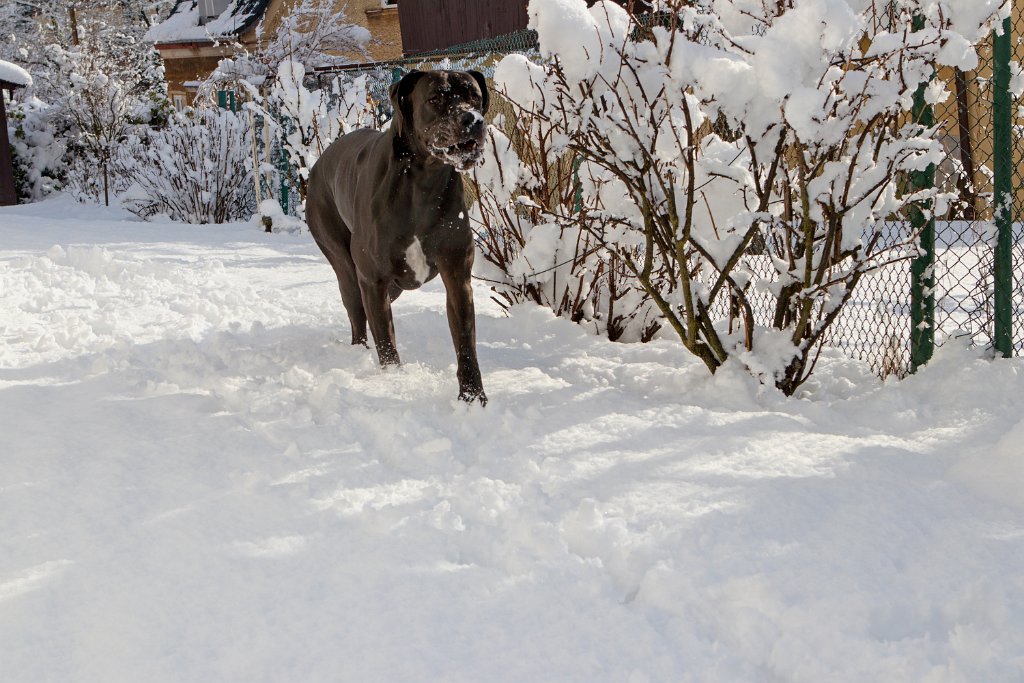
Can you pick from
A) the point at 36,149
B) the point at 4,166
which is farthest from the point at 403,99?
the point at 36,149

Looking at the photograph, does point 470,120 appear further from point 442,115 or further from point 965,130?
point 965,130

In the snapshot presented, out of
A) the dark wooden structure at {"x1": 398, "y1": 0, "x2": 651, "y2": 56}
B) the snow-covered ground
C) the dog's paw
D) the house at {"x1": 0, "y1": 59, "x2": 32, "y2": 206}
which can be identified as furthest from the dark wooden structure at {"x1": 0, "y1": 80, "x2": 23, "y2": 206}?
the dog's paw

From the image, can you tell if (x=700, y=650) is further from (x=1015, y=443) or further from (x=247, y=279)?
(x=247, y=279)

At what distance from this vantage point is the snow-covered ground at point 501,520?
6.15ft

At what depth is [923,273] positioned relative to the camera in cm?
382

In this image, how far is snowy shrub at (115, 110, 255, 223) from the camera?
1274cm

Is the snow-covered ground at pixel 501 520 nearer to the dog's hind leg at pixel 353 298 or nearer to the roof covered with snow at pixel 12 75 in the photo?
the dog's hind leg at pixel 353 298

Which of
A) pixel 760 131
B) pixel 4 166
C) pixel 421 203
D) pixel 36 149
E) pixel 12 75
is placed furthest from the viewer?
pixel 36 149

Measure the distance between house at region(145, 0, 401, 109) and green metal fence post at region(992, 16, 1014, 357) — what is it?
71.1 feet

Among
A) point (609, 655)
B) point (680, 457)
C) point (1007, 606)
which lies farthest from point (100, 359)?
point (1007, 606)

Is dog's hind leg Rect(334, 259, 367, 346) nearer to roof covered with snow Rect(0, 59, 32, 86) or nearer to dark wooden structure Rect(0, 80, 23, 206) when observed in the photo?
roof covered with snow Rect(0, 59, 32, 86)

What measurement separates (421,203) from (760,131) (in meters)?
1.30

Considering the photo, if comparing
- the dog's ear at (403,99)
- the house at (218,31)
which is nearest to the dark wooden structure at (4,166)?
the house at (218,31)

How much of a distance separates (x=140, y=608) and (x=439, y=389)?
1852 mm
